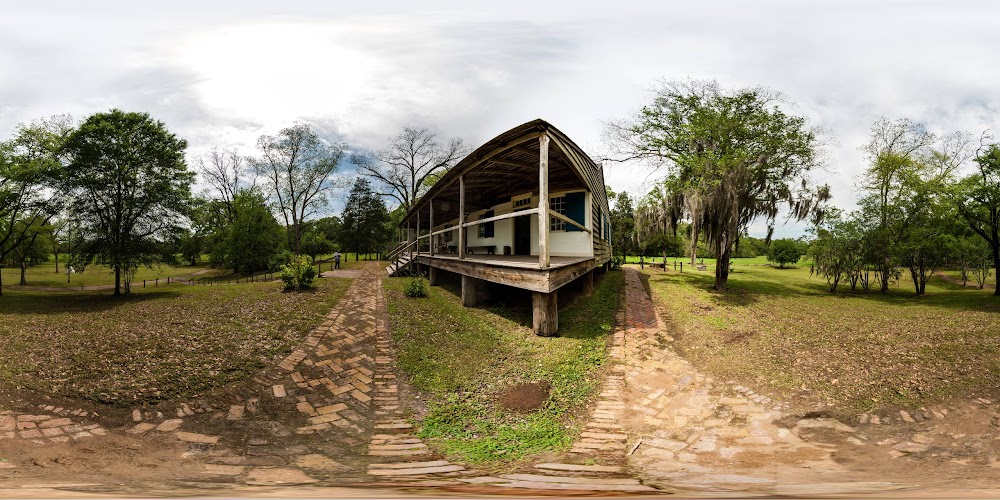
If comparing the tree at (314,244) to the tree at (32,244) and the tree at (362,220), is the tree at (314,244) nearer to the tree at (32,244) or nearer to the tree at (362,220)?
the tree at (362,220)

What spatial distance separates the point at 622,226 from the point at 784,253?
47.0 ft

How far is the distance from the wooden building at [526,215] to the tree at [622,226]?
949 inches

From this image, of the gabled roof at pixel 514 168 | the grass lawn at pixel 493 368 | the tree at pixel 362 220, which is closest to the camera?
the grass lawn at pixel 493 368

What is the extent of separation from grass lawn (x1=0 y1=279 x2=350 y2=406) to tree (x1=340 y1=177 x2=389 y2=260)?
25.8 metres

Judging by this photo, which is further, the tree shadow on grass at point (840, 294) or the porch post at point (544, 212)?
the tree shadow on grass at point (840, 294)

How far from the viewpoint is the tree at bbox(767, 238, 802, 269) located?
103ft

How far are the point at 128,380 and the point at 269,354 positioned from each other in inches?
67.5

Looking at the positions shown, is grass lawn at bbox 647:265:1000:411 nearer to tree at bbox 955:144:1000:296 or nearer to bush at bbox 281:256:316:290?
tree at bbox 955:144:1000:296

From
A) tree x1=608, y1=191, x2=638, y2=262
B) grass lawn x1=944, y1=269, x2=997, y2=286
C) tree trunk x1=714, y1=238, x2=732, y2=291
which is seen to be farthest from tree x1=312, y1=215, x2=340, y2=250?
grass lawn x1=944, y1=269, x2=997, y2=286

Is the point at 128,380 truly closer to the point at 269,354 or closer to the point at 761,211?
the point at 269,354

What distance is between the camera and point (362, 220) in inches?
1465

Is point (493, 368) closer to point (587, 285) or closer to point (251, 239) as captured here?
point (587, 285)

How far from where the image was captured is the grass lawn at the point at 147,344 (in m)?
4.93

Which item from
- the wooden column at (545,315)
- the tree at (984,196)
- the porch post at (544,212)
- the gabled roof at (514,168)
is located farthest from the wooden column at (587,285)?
the tree at (984,196)
